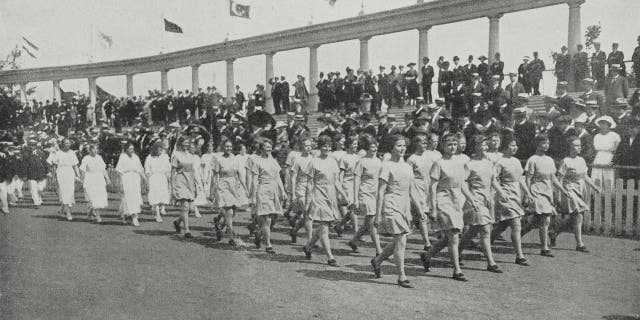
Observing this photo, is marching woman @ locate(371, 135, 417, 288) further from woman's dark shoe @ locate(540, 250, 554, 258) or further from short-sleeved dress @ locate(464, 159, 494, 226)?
woman's dark shoe @ locate(540, 250, 554, 258)

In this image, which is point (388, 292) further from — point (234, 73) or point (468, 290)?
point (234, 73)

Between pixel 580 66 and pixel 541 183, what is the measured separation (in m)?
11.8

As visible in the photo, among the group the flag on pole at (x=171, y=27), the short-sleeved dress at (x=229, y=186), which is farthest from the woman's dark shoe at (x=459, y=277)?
the flag on pole at (x=171, y=27)

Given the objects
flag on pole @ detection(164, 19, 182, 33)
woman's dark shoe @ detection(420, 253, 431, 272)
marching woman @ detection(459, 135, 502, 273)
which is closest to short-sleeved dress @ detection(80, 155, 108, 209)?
woman's dark shoe @ detection(420, 253, 431, 272)

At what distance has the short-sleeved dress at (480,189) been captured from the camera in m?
9.47

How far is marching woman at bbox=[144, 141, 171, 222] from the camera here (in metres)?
16.2

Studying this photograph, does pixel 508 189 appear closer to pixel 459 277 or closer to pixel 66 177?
pixel 459 277

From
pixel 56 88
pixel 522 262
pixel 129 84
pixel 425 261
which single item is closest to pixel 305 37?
pixel 129 84

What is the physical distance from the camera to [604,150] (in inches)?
528

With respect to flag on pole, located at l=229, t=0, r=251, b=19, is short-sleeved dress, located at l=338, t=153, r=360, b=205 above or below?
below

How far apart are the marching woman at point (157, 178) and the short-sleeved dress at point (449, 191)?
8531 millimetres

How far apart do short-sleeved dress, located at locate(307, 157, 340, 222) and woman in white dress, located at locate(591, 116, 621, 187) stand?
5.77 meters

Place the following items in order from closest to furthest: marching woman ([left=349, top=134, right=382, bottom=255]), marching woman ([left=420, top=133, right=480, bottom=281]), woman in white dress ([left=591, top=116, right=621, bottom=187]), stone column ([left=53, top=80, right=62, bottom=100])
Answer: marching woman ([left=420, top=133, right=480, bottom=281]) → marching woman ([left=349, top=134, right=382, bottom=255]) → woman in white dress ([left=591, top=116, right=621, bottom=187]) → stone column ([left=53, top=80, right=62, bottom=100])

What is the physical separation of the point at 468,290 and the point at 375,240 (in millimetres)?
2223
